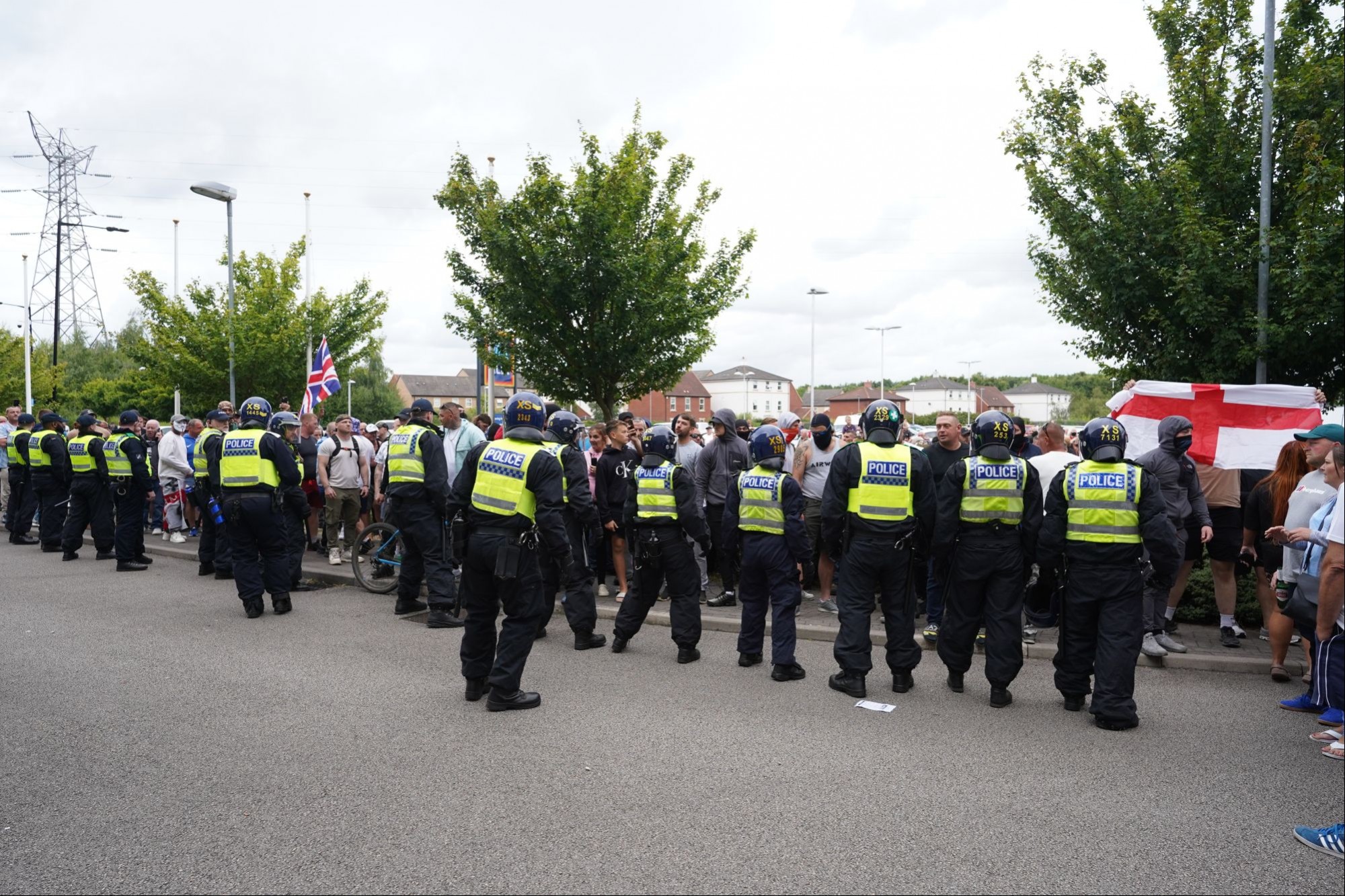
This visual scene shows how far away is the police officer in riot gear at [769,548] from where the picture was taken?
21.3ft

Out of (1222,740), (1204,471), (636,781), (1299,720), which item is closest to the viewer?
(636,781)

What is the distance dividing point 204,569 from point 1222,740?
10632 mm

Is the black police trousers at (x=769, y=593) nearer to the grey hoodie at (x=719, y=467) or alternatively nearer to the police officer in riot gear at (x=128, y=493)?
the grey hoodie at (x=719, y=467)

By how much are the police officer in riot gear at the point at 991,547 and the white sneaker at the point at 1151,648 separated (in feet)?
5.17

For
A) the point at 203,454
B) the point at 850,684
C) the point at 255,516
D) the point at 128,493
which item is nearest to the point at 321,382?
the point at 128,493

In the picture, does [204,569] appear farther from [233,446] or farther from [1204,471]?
[1204,471]

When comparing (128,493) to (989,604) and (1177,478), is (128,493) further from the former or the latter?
(1177,478)

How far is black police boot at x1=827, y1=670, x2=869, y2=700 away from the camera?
603 centimetres

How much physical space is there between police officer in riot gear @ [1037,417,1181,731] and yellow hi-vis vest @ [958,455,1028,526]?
20 cm

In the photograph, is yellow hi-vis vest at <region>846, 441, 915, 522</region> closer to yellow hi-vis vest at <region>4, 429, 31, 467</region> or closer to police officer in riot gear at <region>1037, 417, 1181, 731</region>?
police officer in riot gear at <region>1037, 417, 1181, 731</region>

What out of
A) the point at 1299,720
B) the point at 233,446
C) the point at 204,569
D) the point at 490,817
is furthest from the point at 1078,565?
the point at 204,569

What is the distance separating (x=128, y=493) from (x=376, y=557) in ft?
13.1

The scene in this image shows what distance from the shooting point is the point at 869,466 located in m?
6.16

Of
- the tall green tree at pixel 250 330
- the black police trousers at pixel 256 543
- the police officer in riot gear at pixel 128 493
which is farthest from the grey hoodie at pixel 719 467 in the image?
the tall green tree at pixel 250 330
